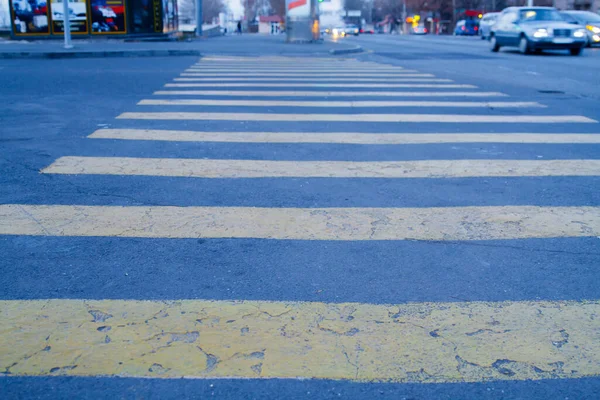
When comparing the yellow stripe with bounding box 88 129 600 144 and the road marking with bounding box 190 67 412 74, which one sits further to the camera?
the road marking with bounding box 190 67 412 74

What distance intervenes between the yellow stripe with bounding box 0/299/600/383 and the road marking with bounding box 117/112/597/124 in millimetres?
5562

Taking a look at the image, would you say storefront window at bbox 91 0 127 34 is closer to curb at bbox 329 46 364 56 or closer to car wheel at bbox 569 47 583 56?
curb at bbox 329 46 364 56

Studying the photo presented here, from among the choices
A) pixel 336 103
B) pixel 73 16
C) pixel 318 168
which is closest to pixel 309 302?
pixel 318 168

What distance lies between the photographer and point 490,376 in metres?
2.62

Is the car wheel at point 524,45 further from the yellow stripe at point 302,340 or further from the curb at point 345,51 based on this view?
the yellow stripe at point 302,340

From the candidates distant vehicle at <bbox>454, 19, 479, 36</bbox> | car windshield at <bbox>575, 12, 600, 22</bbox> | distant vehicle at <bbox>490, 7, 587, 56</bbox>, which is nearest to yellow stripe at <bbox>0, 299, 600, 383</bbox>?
distant vehicle at <bbox>490, 7, 587, 56</bbox>

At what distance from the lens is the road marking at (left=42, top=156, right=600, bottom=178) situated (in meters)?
5.75

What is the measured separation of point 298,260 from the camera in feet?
12.4

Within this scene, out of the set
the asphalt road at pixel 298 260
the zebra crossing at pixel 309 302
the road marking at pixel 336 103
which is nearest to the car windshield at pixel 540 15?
the road marking at pixel 336 103

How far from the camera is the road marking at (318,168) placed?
575 centimetres

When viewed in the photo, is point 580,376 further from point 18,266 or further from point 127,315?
point 18,266

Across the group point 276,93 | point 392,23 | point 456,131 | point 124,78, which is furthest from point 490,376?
point 392,23

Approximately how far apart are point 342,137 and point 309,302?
4.37 m

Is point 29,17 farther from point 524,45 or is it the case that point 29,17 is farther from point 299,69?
point 524,45
